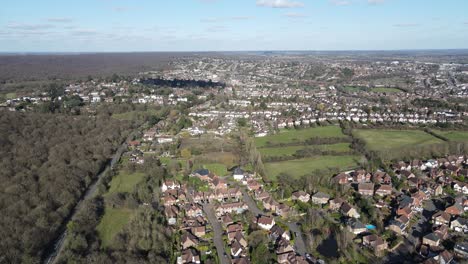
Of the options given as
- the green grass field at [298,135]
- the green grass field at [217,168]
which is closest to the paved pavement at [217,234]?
the green grass field at [217,168]

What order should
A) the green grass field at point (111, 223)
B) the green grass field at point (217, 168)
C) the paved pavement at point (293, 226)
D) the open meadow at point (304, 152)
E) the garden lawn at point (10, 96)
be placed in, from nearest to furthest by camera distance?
the paved pavement at point (293, 226), the green grass field at point (111, 223), the green grass field at point (217, 168), the open meadow at point (304, 152), the garden lawn at point (10, 96)

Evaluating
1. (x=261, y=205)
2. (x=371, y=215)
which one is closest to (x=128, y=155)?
(x=261, y=205)

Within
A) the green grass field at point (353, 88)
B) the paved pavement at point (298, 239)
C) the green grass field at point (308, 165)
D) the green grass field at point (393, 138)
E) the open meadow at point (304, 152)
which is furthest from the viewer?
the green grass field at point (353, 88)

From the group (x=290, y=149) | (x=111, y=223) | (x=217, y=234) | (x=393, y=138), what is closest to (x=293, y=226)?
(x=217, y=234)

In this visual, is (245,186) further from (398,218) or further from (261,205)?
(398,218)

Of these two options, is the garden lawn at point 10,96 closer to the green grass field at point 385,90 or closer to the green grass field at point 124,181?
the green grass field at point 124,181

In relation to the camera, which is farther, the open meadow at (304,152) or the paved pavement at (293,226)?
the open meadow at (304,152)

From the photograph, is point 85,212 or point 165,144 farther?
point 165,144
